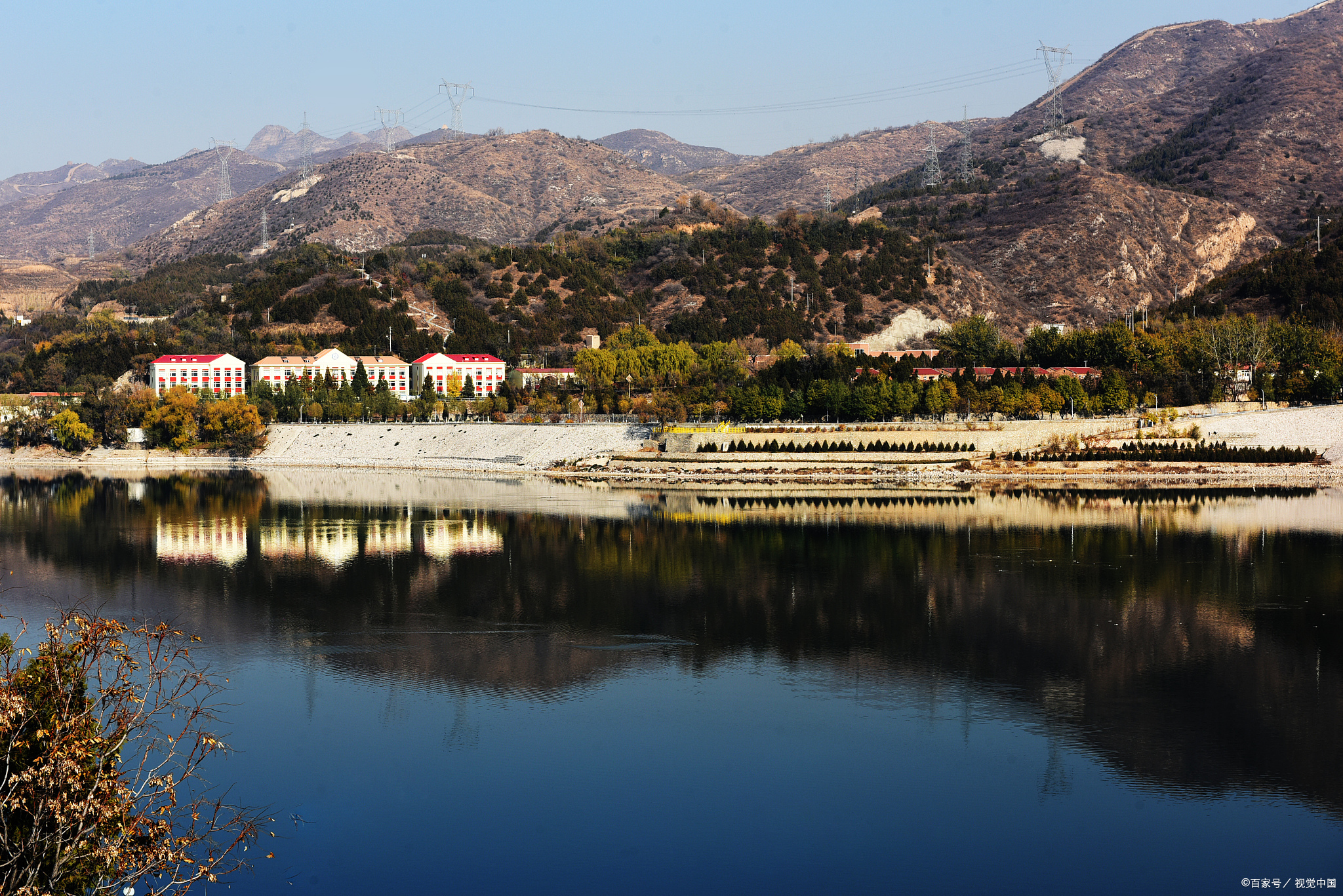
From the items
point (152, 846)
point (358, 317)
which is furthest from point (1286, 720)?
point (358, 317)

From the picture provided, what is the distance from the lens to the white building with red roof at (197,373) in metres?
101

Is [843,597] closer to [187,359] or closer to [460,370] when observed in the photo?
[460,370]

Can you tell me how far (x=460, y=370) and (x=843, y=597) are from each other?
8348cm

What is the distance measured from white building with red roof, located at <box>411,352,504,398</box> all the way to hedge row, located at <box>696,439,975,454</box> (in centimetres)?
4521

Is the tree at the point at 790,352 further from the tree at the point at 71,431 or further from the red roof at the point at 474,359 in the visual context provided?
the tree at the point at 71,431

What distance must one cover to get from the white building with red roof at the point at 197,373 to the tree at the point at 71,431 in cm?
1494

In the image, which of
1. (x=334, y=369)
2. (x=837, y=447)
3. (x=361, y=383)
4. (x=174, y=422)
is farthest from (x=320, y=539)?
(x=334, y=369)

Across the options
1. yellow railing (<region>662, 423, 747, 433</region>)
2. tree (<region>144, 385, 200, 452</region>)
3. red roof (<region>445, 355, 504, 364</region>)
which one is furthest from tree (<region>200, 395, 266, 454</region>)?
yellow railing (<region>662, 423, 747, 433</region>)


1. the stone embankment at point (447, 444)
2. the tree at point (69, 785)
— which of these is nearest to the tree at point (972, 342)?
the stone embankment at point (447, 444)

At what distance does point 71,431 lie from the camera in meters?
84.6

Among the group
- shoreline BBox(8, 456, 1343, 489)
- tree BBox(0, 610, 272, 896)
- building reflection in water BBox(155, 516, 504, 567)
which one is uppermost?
tree BBox(0, 610, 272, 896)

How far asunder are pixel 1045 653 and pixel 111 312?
14532 cm

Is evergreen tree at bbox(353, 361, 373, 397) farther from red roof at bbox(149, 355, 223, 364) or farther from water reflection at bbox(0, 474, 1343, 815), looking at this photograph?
water reflection at bbox(0, 474, 1343, 815)

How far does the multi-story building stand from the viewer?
103500 mm
